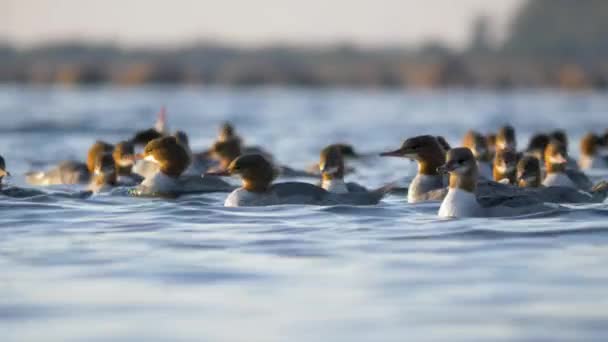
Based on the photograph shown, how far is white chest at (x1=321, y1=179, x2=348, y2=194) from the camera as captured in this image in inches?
586

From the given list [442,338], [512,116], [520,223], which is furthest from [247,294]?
[512,116]

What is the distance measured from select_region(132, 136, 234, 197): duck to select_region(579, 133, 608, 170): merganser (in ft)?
24.6

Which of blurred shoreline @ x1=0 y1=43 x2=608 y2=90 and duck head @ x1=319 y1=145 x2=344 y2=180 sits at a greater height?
blurred shoreline @ x1=0 y1=43 x2=608 y2=90

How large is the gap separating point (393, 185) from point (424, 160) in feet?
3.27

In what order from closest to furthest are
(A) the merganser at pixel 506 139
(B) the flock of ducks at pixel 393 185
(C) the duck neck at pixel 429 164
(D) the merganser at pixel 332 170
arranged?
(B) the flock of ducks at pixel 393 185 < (C) the duck neck at pixel 429 164 < (D) the merganser at pixel 332 170 < (A) the merganser at pixel 506 139

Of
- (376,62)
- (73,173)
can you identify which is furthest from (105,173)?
(376,62)

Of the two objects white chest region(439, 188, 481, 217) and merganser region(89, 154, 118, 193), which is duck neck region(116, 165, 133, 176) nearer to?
merganser region(89, 154, 118, 193)

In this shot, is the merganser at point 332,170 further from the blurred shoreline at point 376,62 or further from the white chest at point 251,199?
the blurred shoreline at point 376,62

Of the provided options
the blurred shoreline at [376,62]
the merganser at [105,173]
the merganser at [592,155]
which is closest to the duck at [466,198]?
the merganser at [105,173]

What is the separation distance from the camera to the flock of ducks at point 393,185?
12.4m

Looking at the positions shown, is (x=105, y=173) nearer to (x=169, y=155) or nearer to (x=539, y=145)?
(x=169, y=155)

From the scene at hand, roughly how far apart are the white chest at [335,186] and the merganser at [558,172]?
254 centimetres

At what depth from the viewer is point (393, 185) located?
15.4 meters

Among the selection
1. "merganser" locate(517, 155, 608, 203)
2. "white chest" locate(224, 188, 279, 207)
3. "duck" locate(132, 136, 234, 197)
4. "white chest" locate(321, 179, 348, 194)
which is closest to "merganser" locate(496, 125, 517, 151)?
"merganser" locate(517, 155, 608, 203)
